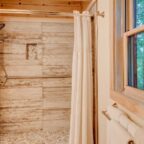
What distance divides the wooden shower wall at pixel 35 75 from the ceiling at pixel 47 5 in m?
0.34

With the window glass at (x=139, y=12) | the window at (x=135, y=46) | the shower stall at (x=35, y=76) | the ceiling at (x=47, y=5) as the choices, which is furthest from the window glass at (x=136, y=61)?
the ceiling at (x=47, y=5)

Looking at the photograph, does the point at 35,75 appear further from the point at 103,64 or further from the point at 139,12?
the point at 139,12

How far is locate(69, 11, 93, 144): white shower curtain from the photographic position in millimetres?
2381

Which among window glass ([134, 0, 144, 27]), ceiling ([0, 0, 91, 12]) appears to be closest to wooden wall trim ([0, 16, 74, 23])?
ceiling ([0, 0, 91, 12])

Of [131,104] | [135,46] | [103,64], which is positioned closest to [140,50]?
[135,46]

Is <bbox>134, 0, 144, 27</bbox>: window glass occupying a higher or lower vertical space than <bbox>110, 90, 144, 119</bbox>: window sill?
higher

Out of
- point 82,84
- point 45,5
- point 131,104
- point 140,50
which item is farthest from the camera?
point 45,5

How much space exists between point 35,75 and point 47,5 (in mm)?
1182

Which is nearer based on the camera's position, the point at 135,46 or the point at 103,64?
the point at 135,46

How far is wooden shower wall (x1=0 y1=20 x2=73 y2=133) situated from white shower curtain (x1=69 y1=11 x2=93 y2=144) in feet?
3.36

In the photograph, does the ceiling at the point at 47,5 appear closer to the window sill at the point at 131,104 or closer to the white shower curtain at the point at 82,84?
the white shower curtain at the point at 82,84

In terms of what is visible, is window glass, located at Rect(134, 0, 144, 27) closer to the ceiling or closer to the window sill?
the window sill

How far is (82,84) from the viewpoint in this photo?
2.41 meters

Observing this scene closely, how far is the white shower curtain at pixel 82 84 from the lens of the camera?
238 cm
